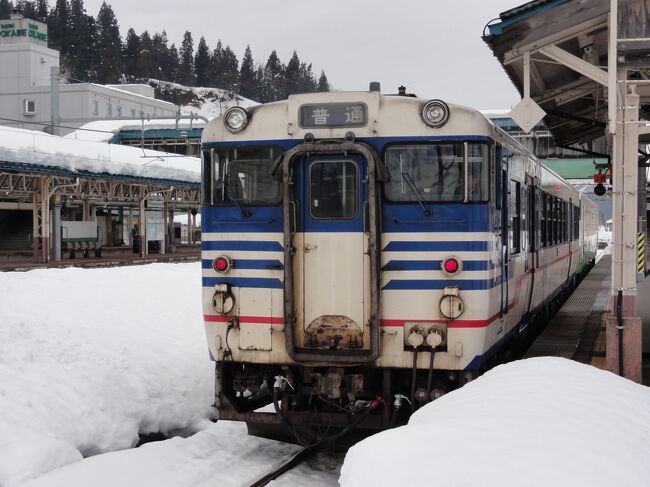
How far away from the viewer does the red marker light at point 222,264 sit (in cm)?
779

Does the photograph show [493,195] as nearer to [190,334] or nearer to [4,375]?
[4,375]

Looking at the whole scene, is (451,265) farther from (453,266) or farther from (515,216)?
(515,216)

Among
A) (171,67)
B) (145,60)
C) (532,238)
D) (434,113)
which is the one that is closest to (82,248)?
(532,238)

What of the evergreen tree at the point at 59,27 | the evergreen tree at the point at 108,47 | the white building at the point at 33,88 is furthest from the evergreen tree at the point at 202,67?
the white building at the point at 33,88

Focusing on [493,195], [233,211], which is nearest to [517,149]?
[493,195]

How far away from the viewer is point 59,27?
140 metres

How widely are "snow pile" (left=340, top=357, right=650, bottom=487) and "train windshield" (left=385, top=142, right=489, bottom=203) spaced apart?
6.30 ft

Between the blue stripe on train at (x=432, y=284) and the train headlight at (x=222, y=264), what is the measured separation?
4.76 ft

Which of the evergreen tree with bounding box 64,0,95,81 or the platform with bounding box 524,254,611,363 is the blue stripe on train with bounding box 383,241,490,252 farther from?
the evergreen tree with bounding box 64,0,95,81

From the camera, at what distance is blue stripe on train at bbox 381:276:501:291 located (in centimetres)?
736

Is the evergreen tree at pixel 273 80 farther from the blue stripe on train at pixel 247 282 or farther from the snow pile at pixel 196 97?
the blue stripe on train at pixel 247 282

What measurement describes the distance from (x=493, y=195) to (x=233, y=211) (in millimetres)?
2385

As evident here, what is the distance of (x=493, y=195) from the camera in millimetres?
7645

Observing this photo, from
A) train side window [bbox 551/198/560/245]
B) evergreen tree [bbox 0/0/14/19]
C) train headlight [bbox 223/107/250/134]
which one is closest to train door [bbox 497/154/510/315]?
train headlight [bbox 223/107/250/134]
